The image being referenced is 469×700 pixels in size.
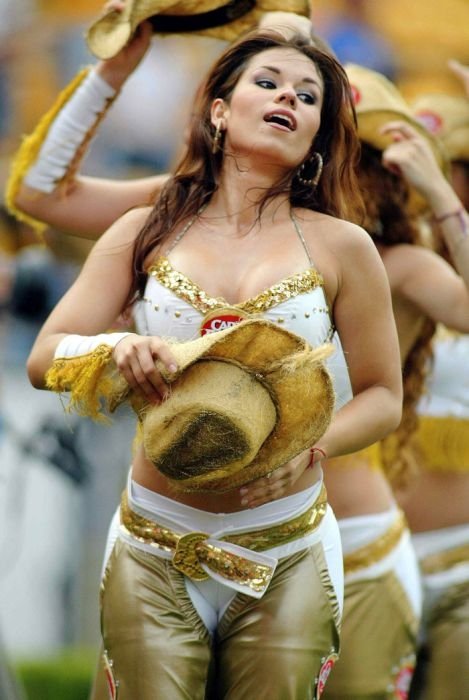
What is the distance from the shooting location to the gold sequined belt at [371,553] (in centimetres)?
396

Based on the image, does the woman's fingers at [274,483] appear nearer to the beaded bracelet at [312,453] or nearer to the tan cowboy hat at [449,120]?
the beaded bracelet at [312,453]

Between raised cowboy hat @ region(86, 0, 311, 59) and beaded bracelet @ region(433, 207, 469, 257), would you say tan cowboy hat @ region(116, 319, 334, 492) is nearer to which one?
raised cowboy hat @ region(86, 0, 311, 59)

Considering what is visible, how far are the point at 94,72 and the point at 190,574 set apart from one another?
1.59 metres

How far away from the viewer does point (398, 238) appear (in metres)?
4.28

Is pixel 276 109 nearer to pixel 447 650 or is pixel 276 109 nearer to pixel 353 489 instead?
pixel 353 489

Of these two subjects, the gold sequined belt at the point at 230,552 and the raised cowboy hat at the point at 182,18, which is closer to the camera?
the gold sequined belt at the point at 230,552

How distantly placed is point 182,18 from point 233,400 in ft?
5.09

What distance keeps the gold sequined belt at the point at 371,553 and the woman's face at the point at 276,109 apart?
1.20 metres

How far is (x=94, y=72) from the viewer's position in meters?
4.03

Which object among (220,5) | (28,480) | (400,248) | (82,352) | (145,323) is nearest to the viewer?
A: (82,352)

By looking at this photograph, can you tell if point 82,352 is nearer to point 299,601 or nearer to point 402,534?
point 299,601

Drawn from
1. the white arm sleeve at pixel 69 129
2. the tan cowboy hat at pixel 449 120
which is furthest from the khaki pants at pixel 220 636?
the tan cowboy hat at pixel 449 120

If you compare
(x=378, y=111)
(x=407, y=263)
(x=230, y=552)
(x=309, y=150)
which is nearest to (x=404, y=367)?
(x=407, y=263)

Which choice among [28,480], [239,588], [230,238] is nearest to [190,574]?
[239,588]
